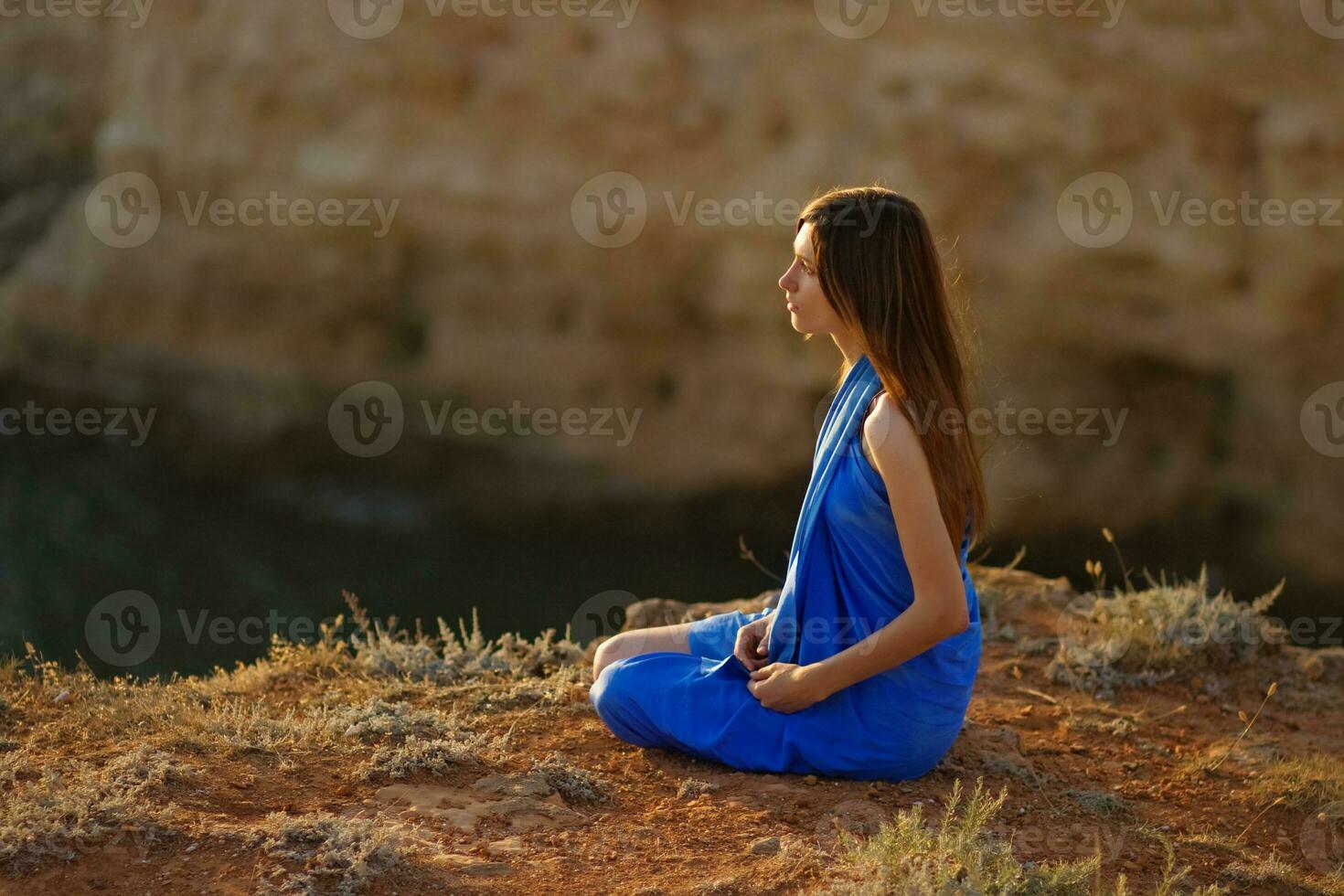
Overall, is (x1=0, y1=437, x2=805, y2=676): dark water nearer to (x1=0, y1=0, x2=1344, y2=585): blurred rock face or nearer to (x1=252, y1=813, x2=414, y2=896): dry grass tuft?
(x1=0, y1=0, x2=1344, y2=585): blurred rock face

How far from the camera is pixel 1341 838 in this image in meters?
2.78

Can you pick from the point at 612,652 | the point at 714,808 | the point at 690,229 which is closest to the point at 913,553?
the point at 714,808

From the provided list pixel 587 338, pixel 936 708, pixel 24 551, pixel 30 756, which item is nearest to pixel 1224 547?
pixel 587 338

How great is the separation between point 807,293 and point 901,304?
184 millimetres

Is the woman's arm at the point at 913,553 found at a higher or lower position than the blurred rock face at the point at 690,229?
lower

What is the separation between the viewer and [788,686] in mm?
2561

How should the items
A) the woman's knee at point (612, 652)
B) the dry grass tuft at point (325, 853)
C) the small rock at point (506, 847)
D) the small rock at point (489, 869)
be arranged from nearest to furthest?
the dry grass tuft at point (325, 853) < the small rock at point (489, 869) < the small rock at point (506, 847) < the woman's knee at point (612, 652)

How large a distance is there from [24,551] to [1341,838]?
8172mm

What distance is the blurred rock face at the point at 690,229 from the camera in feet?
23.2

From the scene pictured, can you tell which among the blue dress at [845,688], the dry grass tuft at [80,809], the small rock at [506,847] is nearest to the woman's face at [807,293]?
the blue dress at [845,688]

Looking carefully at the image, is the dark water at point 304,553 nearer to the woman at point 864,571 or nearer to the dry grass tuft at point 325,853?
the woman at point 864,571

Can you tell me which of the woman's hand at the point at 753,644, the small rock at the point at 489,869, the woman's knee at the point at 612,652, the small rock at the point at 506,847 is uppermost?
the woman's hand at the point at 753,644

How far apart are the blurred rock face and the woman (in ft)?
14.0

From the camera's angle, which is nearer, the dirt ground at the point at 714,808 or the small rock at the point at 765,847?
the dirt ground at the point at 714,808
